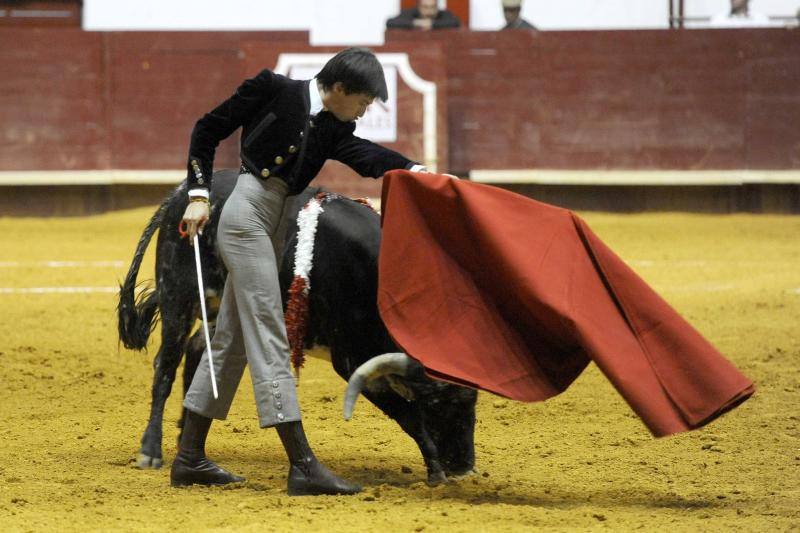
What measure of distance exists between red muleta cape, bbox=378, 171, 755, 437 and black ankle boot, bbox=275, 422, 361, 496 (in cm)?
37

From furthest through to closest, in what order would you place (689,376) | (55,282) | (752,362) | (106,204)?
(106,204), (55,282), (752,362), (689,376)

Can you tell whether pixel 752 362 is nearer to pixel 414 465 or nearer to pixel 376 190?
pixel 414 465

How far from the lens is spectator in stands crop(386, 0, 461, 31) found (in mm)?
9961

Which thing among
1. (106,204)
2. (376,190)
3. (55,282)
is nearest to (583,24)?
(376,190)

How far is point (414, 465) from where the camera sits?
12.5ft

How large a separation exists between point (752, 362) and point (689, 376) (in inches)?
93.3

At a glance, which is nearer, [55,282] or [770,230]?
[55,282]

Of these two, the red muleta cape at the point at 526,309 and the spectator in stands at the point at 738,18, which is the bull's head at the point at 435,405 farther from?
the spectator in stands at the point at 738,18

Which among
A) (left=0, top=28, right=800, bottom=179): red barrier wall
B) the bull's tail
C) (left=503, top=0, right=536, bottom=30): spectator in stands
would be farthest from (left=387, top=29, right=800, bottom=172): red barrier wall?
the bull's tail

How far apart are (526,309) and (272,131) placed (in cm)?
80

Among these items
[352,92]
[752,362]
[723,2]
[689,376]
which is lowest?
[752,362]

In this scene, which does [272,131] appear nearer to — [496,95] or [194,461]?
[194,461]

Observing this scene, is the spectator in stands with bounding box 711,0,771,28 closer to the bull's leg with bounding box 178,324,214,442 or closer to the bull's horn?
the bull's leg with bounding box 178,324,214,442

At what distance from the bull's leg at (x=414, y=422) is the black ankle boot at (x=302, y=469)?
28 cm
